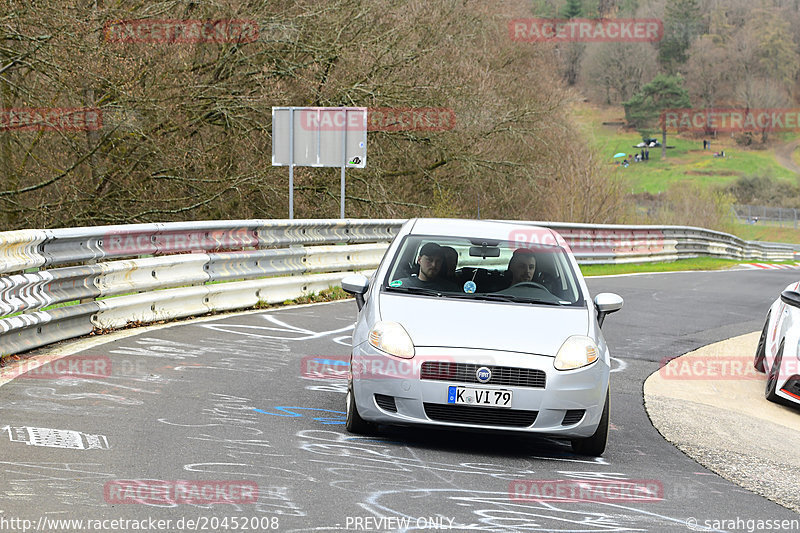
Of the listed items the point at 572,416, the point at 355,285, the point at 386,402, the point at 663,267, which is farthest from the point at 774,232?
the point at 386,402

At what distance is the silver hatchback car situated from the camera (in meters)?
6.41

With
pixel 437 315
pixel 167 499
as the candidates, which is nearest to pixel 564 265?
pixel 437 315

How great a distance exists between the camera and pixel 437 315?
690 cm

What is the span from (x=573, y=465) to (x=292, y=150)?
43.3 feet

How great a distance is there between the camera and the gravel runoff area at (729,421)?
6.55 meters

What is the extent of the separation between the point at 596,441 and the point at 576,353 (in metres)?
0.57

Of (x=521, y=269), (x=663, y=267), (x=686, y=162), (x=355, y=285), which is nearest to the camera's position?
(x=355, y=285)

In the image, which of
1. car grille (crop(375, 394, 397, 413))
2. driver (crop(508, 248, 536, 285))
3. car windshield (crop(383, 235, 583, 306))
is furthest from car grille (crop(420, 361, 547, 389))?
driver (crop(508, 248, 536, 285))

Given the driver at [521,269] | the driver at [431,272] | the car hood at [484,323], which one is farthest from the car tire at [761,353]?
the driver at [431,272]

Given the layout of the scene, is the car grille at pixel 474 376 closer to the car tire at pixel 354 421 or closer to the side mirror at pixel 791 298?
the car tire at pixel 354 421

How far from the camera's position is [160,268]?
11.4m

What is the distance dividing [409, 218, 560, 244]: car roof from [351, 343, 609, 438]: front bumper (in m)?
1.71

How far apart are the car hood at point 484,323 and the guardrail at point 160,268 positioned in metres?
3.35

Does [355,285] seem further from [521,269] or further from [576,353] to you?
[576,353]
